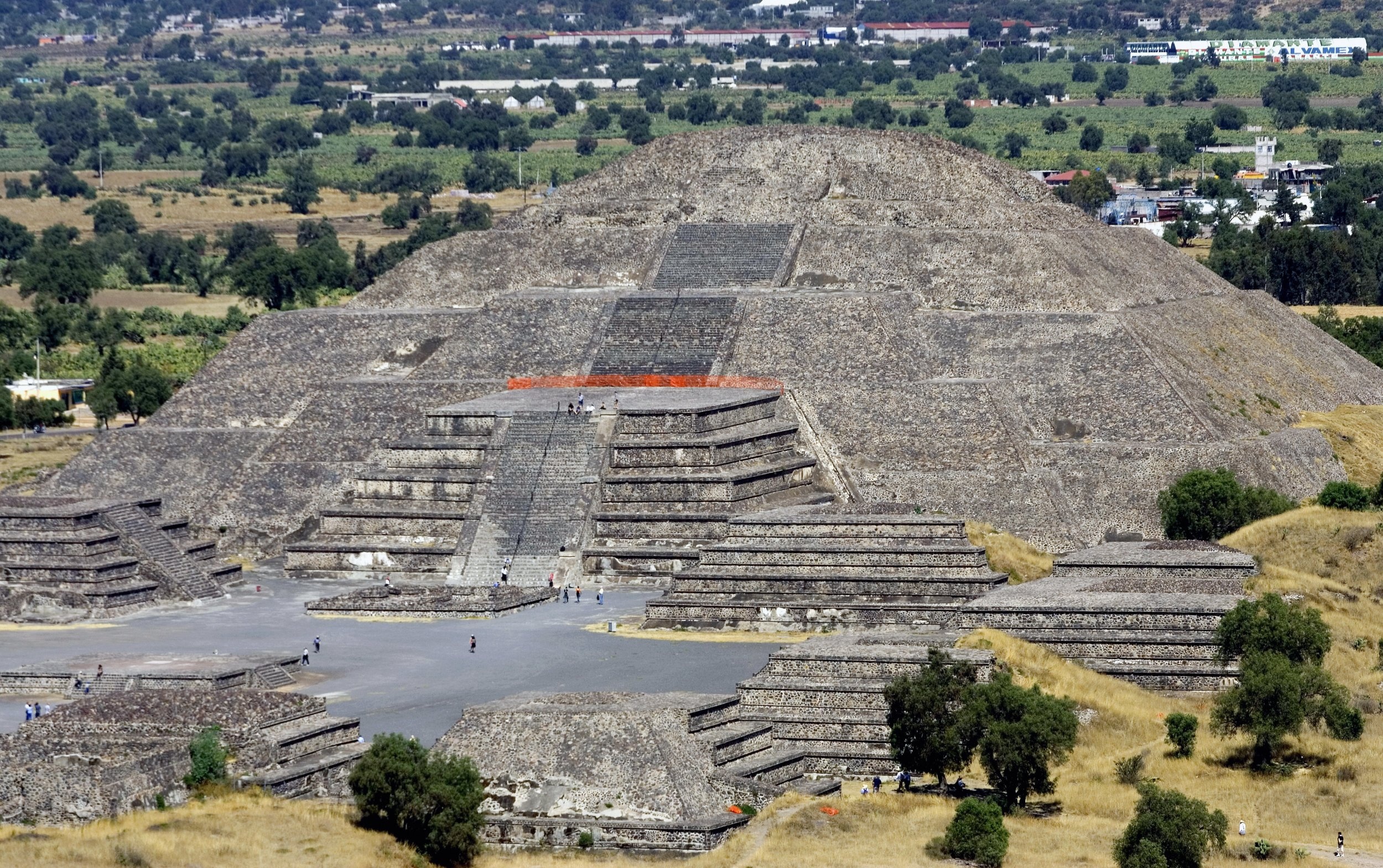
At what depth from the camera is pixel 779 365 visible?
62.3 metres

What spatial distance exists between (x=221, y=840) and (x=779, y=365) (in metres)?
27.7

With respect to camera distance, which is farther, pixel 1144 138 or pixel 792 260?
pixel 1144 138

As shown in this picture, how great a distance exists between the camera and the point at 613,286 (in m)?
68.2

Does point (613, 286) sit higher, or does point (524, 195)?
point (613, 286)

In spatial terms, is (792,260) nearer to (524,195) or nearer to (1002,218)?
(1002,218)

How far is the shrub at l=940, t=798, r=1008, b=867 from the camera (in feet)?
122

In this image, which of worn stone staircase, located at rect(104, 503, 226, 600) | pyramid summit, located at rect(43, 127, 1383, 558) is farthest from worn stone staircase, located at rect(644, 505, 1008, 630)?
worn stone staircase, located at rect(104, 503, 226, 600)

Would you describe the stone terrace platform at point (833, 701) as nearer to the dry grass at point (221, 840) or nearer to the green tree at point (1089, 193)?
the dry grass at point (221, 840)

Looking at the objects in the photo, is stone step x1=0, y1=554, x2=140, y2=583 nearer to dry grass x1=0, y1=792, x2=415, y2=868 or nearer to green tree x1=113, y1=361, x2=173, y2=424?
dry grass x1=0, y1=792, x2=415, y2=868

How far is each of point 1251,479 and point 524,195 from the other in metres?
79.3

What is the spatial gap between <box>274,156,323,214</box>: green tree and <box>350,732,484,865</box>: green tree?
10024 centimetres

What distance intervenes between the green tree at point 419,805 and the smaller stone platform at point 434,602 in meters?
14.7

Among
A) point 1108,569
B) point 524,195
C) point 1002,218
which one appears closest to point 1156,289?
point 1002,218

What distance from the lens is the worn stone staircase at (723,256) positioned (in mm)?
67250
